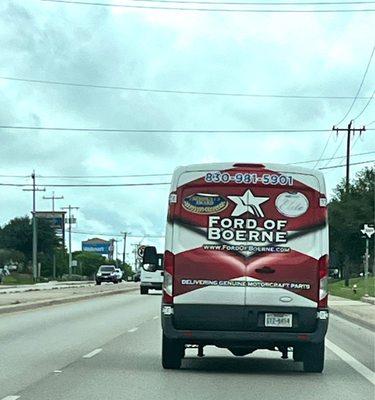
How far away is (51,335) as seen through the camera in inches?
840

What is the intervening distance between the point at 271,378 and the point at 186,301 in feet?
5.72

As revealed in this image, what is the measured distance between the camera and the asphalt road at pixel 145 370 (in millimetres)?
11852

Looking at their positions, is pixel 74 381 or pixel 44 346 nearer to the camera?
pixel 74 381

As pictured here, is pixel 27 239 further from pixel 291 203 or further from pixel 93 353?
pixel 291 203

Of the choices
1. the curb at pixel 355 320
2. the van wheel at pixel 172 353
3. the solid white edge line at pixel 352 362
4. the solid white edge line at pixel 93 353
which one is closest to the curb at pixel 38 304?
the curb at pixel 355 320

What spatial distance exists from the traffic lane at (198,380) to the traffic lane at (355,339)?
0.61 meters

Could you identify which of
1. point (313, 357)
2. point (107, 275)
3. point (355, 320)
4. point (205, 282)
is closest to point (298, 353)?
point (313, 357)

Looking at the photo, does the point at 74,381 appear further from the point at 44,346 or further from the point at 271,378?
the point at 44,346

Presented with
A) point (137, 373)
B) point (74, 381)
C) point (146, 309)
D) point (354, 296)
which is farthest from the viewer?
point (354, 296)

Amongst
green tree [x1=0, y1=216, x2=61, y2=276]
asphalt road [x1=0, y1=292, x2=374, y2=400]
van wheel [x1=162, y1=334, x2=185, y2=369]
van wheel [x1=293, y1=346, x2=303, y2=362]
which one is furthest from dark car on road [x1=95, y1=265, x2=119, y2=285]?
van wheel [x1=162, y1=334, x2=185, y2=369]

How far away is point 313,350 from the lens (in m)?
13.9

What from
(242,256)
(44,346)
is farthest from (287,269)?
(44,346)

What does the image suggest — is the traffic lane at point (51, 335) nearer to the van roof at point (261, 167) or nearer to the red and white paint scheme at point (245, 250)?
the red and white paint scheme at point (245, 250)

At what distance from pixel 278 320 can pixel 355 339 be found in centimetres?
925
